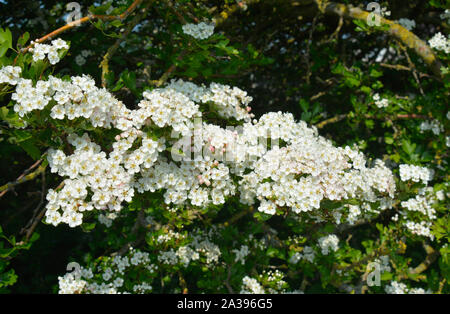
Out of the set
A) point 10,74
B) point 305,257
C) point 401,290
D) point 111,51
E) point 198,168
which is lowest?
point 401,290

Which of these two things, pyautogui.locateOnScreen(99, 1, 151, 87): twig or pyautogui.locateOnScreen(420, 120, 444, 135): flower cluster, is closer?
pyautogui.locateOnScreen(99, 1, 151, 87): twig

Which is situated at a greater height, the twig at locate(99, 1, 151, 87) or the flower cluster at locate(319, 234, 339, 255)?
the twig at locate(99, 1, 151, 87)

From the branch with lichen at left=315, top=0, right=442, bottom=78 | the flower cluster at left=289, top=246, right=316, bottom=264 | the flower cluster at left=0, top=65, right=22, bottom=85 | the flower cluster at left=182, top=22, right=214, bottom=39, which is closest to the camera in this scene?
the flower cluster at left=0, top=65, right=22, bottom=85

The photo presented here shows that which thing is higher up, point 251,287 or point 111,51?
point 111,51

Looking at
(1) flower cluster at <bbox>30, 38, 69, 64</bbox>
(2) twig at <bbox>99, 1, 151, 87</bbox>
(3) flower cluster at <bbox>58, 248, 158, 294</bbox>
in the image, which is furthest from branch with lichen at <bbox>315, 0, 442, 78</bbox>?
(3) flower cluster at <bbox>58, 248, 158, 294</bbox>

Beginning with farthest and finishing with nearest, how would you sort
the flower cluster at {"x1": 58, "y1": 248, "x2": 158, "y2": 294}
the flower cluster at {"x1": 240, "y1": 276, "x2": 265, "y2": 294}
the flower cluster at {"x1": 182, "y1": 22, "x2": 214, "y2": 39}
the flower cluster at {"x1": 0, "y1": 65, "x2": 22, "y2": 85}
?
1. the flower cluster at {"x1": 240, "y1": 276, "x2": 265, "y2": 294}
2. the flower cluster at {"x1": 182, "y1": 22, "x2": 214, "y2": 39}
3. the flower cluster at {"x1": 58, "y1": 248, "x2": 158, "y2": 294}
4. the flower cluster at {"x1": 0, "y1": 65, "x2": 22, "y2": 85}

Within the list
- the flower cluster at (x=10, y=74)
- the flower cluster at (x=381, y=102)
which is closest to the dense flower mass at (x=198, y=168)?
the flower cluster at (x=10, y=74)

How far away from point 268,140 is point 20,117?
43.1 inches

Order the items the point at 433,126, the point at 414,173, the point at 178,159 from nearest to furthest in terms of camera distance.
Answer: the point at 178,159 → the point at 414,173 → the point at 433,126

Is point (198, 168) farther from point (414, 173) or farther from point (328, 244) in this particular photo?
point (328, 244)

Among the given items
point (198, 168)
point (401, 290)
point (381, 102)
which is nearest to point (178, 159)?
point (198, 168)

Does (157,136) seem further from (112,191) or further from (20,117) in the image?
(20,117)

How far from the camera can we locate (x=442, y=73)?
2729 mm

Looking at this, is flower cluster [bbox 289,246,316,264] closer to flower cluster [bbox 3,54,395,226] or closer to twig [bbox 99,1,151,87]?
flower cluster [bbox 3,54,395,226]
